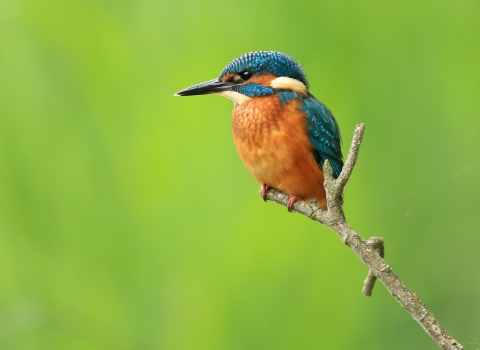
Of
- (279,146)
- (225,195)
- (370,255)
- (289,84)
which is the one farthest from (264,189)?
(370,255)

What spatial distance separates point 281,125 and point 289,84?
83mm

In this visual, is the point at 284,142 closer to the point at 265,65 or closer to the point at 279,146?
the point at 279,146

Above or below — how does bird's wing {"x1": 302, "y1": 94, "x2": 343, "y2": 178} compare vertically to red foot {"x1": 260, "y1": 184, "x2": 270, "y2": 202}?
above

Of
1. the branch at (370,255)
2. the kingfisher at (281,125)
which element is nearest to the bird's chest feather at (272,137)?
the kingfisher at (281,125)

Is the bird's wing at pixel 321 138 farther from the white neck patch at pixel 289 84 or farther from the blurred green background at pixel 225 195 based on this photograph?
the blurred green background at pixel 225 195

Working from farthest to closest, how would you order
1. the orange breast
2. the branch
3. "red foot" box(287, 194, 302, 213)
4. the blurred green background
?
the blurred green background
the orange breast
"red foot" box(287, 194, 302, 213)
the branch

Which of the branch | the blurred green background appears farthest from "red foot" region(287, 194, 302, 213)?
the blurred green background

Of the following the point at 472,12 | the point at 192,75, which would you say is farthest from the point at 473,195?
the point at 192,75

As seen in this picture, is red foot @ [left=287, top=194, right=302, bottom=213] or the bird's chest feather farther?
the bird's chest feather

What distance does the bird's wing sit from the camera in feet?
3.49

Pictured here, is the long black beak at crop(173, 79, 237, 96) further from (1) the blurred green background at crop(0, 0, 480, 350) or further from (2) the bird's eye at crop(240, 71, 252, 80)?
(1) the blurred green background at crop(0, 0, 480, 350)

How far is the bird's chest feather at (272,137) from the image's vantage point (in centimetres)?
106

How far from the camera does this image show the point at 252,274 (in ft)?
4.75

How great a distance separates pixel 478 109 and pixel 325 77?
16.7 inches
